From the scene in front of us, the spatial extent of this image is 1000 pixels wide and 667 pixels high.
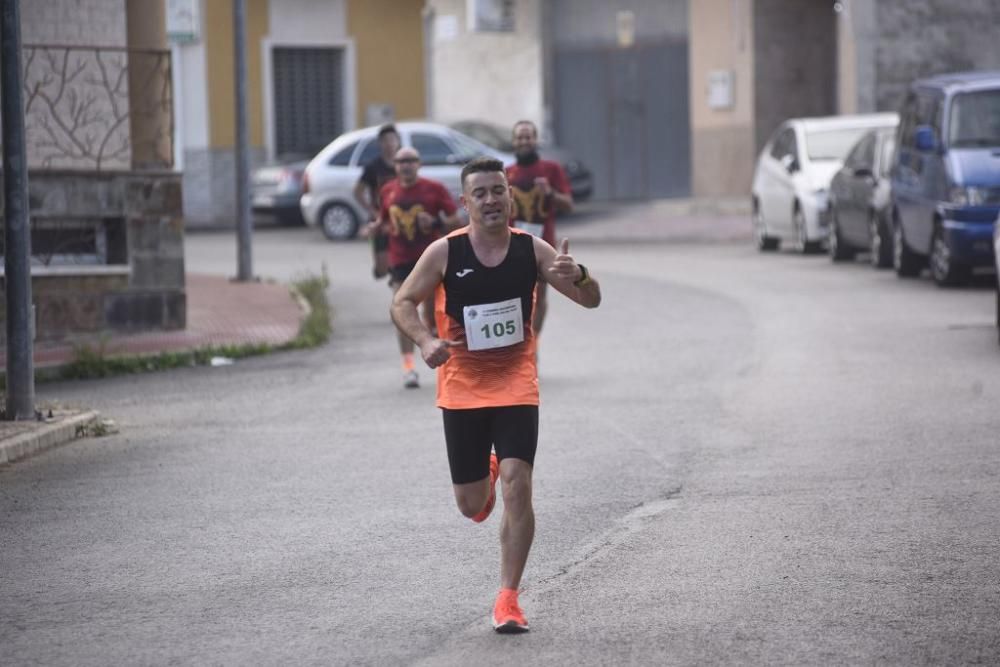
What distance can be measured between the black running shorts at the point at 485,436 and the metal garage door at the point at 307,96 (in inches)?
1323

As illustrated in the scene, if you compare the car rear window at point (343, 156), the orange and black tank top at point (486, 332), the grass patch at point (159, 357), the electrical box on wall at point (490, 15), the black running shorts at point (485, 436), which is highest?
the electrical box on wall at point (490, 15)

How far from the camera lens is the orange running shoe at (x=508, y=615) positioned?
6.46 m

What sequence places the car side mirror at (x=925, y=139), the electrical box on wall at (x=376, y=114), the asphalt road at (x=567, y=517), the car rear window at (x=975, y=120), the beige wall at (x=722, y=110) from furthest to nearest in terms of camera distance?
1. the electrical box on wall at (x=376, y=114)
2. the beige wall at (x=722, y=110)
3. the car rear window at (x=975, y=120)
4. the car side mirror at (x=925, y=139)
5. the asphalt road at (x=567, y=517)

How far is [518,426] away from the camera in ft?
22.6

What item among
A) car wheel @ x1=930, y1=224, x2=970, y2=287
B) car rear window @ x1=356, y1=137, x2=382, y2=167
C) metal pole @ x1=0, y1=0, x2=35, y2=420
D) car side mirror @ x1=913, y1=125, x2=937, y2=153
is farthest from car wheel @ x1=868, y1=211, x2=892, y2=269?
metal pole @ x1=0, y1=0, x2=35, y2=420

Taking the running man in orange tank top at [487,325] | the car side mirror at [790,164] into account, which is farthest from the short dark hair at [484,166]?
the car side mirror at [790,164]

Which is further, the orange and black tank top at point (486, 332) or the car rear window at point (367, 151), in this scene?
the car rear window at point (367, 151)

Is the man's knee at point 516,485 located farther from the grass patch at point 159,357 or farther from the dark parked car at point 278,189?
the dark parked car at point 278,189

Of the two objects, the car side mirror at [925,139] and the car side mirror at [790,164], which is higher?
the car side mirror at [925,139]

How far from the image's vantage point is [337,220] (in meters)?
32.1

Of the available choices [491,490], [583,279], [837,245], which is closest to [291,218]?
[837,245]

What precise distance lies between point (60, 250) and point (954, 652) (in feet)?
40.0

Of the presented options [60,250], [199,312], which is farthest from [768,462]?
[199,312]

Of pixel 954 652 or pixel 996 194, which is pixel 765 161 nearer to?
pixel 996 194
